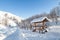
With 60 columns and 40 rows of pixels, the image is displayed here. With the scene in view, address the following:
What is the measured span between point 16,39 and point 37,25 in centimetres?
834

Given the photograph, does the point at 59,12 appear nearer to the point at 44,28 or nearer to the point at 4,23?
the point at 44,28

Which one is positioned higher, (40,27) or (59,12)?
(59,12)

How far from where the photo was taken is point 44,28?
16.0m

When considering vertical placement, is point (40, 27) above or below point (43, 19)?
below

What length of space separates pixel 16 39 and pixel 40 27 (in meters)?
7.53

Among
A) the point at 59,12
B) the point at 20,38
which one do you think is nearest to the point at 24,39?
the point at 20,38

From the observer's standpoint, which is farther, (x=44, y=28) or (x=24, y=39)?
(x=44, y=28)

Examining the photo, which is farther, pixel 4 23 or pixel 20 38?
pixel 4 23

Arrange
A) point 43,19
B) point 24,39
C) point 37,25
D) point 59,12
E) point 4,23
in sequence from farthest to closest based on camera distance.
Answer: point 4,23 → point 59,12 → point 37,25 → point 43,19 → point 24,39

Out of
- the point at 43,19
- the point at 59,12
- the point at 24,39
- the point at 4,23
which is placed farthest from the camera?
the point at 4,23

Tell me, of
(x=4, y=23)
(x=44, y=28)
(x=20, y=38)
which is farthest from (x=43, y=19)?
(x=4, y=23)

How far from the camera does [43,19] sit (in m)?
15.7

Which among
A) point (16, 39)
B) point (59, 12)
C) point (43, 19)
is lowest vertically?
point (16, 39)

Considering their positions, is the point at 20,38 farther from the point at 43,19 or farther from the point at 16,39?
the point at 43,19
